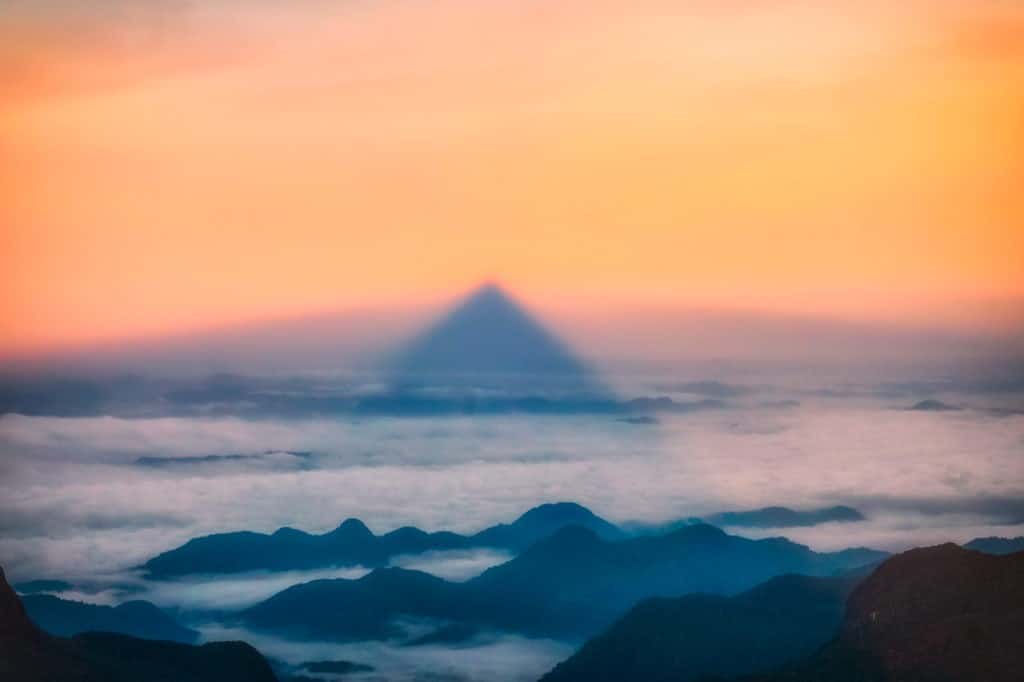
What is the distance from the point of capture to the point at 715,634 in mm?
138375

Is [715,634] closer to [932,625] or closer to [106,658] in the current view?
[932,625]

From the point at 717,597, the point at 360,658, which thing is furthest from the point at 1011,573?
the point at 360,658

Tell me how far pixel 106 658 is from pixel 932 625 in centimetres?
6558

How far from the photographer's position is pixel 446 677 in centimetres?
17950

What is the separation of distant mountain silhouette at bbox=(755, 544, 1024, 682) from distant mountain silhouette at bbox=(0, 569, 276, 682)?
50.5 meters

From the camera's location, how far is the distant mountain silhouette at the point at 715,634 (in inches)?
5202

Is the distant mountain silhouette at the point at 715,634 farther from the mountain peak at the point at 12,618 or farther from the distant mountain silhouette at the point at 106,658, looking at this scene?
the mountain peak at the point at 12,618

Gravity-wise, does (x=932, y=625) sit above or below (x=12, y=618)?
below

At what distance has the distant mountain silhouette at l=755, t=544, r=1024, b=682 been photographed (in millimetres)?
95438

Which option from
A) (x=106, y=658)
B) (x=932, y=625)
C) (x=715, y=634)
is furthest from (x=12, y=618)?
(x=932, y=625)

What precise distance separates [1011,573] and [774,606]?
42.2 meters

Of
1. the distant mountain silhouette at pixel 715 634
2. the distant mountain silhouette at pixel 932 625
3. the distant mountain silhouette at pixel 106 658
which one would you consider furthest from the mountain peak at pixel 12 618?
the distant mountain silhouette at pixel 715 634

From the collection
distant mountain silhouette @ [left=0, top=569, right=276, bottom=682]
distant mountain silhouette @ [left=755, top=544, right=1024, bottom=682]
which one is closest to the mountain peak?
distant mountain silhouette @ [left=0, top=569, right=276, bottom=682]

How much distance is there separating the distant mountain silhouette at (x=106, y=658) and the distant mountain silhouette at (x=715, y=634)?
38.5m
